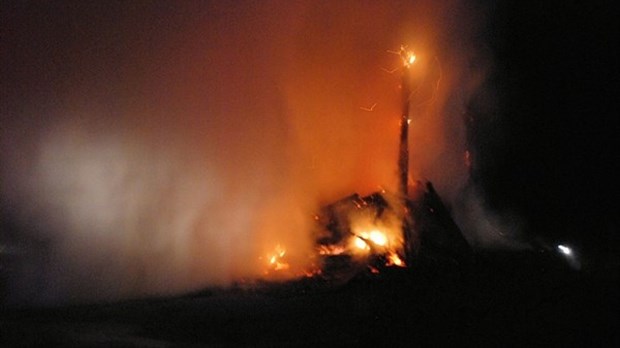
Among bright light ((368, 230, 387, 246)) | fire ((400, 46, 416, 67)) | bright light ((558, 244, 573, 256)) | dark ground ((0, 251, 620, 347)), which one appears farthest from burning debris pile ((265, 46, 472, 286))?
bright light ((558, 244, 573, 256))

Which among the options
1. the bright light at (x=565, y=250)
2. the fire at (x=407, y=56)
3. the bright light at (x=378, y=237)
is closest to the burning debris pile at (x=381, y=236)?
the bright light at (x=378, y=237)

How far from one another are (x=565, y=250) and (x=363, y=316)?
48.8 feet

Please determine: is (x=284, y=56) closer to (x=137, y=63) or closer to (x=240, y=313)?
(x=137, y=63)

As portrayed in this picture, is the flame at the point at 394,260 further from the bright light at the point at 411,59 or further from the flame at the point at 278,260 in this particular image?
the bright light at the point at 411,59

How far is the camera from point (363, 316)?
11227 mm

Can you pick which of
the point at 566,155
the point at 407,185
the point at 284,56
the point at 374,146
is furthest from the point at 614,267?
the point at 284,56

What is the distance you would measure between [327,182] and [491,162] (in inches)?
383

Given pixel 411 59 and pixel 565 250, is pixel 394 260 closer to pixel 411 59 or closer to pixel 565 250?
pixel 411 59

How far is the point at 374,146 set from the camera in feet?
67.7

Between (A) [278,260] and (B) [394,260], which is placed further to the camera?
(B) [394,260]

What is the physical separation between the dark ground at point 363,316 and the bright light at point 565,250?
7.38m

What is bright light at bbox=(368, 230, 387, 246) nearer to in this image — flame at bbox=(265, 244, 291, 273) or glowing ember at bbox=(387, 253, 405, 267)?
glowing ember at bbox=(387, 253, 405, 267)

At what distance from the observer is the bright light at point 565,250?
2221cm

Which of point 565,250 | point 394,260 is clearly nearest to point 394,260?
point 394,260
